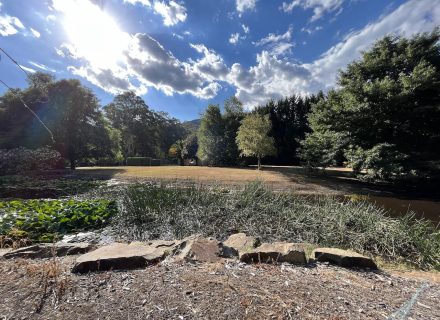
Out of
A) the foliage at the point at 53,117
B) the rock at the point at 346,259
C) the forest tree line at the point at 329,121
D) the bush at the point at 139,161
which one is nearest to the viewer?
the rock at the point at 346,259

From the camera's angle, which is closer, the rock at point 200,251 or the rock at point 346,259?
the rock at point 200,251

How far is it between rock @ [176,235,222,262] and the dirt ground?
0.50 feet

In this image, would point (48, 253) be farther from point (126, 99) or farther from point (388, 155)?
point (126, 99)

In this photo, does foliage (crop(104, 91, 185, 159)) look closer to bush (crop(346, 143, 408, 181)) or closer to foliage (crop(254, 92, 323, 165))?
foliage (crop(254, 92, 323, 165))

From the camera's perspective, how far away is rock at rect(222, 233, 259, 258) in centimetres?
277

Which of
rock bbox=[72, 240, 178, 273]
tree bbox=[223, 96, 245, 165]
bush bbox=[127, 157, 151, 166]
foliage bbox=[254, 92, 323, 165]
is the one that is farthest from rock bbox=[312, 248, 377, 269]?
bush bbox=[127, 157, 151, 166]

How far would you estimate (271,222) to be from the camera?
14.9 feet

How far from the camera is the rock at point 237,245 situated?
2770 millimetres

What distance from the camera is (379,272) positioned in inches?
99.3

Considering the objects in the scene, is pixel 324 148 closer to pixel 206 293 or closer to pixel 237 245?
pixel 237 245

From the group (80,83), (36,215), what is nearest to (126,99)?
(80,83)

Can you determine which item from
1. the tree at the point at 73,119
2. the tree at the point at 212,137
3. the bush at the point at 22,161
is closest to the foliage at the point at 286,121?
the tree at the point at 212,137

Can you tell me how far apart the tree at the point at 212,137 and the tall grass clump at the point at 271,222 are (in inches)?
766

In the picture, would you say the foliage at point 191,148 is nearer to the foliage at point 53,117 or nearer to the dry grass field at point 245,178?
the foliage at point 53,117
